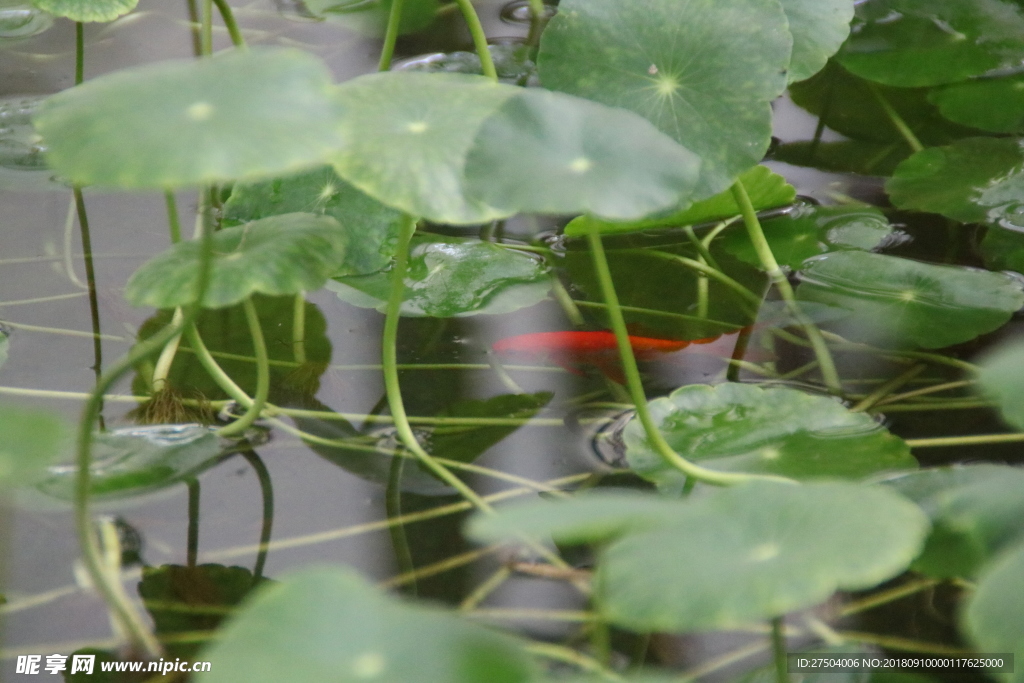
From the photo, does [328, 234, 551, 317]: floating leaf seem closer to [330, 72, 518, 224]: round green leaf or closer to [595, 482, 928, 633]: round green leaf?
[330, 72, 518, 224]: round green leaf

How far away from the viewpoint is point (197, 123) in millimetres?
738

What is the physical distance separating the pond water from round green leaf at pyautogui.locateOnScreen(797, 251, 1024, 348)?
42 millimetres

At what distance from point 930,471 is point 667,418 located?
32 centimetres

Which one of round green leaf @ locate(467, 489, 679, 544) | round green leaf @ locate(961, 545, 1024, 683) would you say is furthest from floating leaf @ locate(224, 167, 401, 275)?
round green leaf @ locate(961, 545, 1024, 683)

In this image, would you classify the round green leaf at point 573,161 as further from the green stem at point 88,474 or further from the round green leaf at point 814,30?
the round green leaf at point 814,30

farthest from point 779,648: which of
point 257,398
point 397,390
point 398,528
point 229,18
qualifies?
point 229,18

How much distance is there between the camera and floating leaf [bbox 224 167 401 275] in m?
1.43

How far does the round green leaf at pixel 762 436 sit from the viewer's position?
1.11 meters

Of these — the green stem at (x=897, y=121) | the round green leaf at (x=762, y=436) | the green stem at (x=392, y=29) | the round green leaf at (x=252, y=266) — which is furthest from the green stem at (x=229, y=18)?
the green stem at (x=897, y=121)

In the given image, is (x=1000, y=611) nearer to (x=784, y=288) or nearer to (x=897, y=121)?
(x=784, y=288)

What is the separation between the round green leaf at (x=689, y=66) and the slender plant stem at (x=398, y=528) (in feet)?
1.88

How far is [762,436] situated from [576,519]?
601 millimetres

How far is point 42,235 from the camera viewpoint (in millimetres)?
1564

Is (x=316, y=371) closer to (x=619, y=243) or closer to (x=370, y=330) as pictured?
(x=370, y=330)
